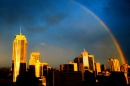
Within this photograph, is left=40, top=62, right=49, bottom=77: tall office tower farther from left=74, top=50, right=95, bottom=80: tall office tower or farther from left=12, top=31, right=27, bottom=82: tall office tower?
left=74, top=50, right=95, bottom=80: tall office tower

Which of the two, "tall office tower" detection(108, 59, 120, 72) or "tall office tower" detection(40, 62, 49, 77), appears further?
"tall office tower" detection(108, 59, 120, 72)

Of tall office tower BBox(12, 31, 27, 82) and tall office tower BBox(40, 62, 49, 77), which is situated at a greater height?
tall office tower BBox(12, 31, 27, 82)

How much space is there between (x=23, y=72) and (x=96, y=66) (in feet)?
127

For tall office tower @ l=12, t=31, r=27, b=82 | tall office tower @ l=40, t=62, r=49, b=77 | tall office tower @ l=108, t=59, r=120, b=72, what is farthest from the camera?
tall office tower @ l=108, t=59, r=120, b=72

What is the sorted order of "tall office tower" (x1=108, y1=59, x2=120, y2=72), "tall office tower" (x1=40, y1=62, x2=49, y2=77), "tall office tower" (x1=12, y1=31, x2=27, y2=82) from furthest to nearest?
"tall office tower" (x1=108, y1=59, x2=120, y2=72), "tall office tower" (x1=40, y1=62, x2=49, y2=77), "tall office tower" (x1=12, y1=31, x2=27, y2=82)

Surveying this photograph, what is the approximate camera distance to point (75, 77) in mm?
70812

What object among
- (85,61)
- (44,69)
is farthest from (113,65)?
(44,69)

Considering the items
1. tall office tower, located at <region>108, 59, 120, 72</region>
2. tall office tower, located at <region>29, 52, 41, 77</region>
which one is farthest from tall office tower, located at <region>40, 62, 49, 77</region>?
tall office tower, located at <region>108, 59, 120, 72</region>

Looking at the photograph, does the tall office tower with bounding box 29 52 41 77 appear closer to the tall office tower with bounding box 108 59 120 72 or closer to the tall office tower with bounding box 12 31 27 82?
the tall office tower with bounding box 12 31 27 82

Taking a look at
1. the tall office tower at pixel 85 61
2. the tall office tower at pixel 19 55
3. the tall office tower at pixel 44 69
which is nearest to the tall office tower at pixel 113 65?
the tall office tower at pixel 85 61

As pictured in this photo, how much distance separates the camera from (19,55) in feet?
349

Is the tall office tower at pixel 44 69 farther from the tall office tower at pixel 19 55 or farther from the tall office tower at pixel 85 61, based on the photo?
the tall office tower at pixel 85 61

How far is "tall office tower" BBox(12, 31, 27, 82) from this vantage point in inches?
3831

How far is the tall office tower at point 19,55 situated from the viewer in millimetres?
97300
